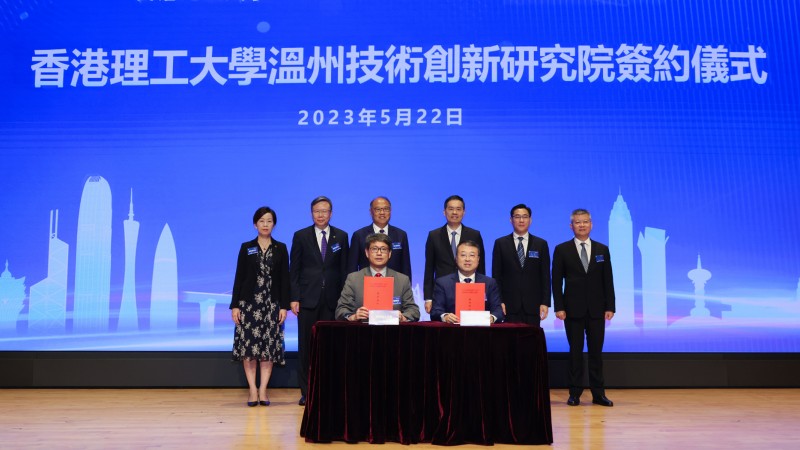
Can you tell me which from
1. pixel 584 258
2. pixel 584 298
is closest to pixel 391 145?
pixel 584 258

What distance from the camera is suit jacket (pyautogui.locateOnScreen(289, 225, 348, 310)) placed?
191 inches

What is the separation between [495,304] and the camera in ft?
13.0

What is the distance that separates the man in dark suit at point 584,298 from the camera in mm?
4859

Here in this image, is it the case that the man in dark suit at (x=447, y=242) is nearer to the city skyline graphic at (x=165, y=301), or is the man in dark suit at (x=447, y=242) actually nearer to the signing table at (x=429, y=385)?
the city skyline graphic at (x=165, y=301)

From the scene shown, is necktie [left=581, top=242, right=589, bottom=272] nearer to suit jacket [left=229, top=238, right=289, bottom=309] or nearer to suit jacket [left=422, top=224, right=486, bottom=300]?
suit jacket [left=422, top=224, right=486, bottom=300]

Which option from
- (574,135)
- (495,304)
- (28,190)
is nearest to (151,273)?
(28,190)

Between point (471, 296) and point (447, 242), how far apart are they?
50.9 inches

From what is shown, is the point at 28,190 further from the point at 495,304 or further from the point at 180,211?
the point at 495,304

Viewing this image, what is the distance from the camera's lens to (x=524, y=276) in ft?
16.1

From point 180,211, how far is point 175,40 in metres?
1.30

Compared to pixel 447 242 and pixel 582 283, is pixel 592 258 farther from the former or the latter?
pixel 447 242

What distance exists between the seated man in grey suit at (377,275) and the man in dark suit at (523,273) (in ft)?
3.73

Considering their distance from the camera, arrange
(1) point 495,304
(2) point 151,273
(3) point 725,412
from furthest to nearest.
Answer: (2) point 151,273
(3) point 725,412
(1) point 495,304

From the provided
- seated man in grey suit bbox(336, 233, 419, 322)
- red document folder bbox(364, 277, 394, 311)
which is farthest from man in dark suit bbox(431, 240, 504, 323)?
red document folder bbox(364, 277, 394, 311)
